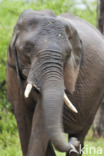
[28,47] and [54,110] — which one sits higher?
[28,47]

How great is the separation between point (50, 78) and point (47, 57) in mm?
255

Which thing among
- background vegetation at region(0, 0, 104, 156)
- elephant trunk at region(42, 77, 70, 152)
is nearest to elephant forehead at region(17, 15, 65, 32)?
elephant trunk at region(42, 77, 70, 152)

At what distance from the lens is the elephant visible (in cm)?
503

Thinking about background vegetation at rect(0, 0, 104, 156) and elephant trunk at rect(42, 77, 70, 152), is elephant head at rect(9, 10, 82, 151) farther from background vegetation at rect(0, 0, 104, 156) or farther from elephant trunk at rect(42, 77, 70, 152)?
background vegetation at rect(0, 0, 104, 156)

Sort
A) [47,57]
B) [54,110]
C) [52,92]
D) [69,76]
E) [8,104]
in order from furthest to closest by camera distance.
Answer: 1. [8,104]
2. [69,76]
3. [47,57]
4. [52,92]
5. [54,110]

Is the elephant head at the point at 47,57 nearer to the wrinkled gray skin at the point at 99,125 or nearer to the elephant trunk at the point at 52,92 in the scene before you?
the elephant trunk at the point at 52,92

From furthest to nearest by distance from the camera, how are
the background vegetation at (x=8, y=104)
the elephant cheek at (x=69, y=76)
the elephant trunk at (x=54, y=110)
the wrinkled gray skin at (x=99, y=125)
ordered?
the wrinkled gray skin at (x=99, y=125), the background vegetation at (x=8, y=104), the elephant cheek at (x=69, y=76), the elephant trunk at (x=54, y=110)

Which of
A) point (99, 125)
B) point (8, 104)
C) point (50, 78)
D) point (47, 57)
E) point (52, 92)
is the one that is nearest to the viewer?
point (52, 92)

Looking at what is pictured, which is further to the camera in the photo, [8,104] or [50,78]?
[8,104]

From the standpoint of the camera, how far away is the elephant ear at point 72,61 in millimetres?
5699

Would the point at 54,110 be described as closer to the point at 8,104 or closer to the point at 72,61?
the point at 72,61

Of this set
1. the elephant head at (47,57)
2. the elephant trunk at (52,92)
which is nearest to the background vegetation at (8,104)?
the elephant head at (47,57)

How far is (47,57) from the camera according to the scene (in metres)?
5.31

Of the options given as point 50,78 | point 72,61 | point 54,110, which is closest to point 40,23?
point 72,61
